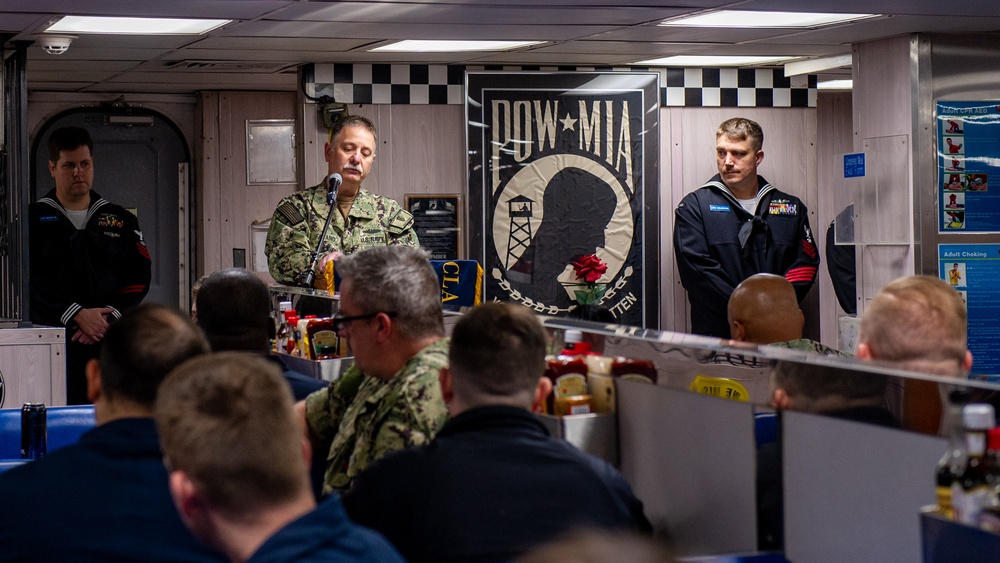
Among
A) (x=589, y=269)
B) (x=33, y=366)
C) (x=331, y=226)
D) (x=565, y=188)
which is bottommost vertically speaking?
(x=33, y=366)

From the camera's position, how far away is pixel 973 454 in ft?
5.38

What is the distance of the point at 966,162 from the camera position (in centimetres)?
588

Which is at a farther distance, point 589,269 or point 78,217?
point 589,269

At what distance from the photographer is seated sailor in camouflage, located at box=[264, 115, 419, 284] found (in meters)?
5.60

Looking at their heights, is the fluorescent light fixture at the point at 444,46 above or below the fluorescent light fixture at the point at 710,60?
below

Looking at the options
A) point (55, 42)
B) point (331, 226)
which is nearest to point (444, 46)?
point (331, 226)

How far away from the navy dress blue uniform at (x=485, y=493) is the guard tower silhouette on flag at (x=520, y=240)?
4.87 metres

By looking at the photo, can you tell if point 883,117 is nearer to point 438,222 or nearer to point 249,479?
point 438,222

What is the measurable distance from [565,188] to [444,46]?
127 cm

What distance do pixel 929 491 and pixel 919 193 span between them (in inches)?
173

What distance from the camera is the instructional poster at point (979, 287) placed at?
19.1ft

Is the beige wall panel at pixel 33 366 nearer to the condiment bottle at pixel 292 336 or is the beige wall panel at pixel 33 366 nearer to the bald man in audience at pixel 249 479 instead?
the condiment bottle at pixel 292 336

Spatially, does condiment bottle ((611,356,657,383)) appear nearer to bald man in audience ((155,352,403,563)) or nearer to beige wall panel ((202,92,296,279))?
bald man in audience ((155,352,403,563))

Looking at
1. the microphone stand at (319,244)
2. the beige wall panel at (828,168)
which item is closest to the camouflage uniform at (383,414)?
the microphone stand at (319,244)
